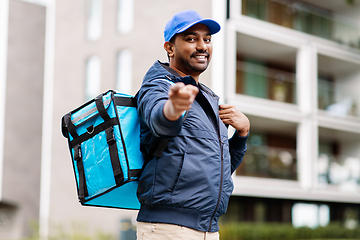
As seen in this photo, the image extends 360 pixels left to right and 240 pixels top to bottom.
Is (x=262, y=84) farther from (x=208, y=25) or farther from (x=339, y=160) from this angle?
(x=208, y=25)

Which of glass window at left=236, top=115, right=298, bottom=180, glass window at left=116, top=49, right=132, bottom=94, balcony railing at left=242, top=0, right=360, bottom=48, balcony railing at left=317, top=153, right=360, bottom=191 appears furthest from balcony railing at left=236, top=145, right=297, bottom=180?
glass window at left=116, top=49, right=132, bottom=94

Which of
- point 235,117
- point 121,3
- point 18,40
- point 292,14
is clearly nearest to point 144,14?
point 121,3

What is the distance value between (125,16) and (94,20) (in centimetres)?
208

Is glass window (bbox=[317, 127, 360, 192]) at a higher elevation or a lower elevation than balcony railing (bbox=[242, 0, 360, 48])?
lower

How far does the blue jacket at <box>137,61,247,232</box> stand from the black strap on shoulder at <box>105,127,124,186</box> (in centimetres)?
Answer: 10

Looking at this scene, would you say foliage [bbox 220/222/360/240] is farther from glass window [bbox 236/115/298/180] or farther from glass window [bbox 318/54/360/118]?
glass window [bbox 318/54/360/118]

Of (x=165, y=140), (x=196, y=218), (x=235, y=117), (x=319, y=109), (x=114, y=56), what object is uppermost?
(x=114, y=56)

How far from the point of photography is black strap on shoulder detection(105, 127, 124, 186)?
229 cm

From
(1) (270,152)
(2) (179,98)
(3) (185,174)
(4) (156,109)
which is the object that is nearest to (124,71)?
(1) (270,152)

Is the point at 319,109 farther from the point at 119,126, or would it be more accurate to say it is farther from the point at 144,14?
the point at 119,126

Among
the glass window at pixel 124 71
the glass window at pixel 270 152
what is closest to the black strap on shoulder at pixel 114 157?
the glass window at pixel 270 152

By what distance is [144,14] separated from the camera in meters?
18.7

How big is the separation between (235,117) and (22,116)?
24.5 metres

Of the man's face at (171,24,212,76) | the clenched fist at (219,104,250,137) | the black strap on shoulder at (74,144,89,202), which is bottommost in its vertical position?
the black strap on shoulder at (74,144,89,202)
